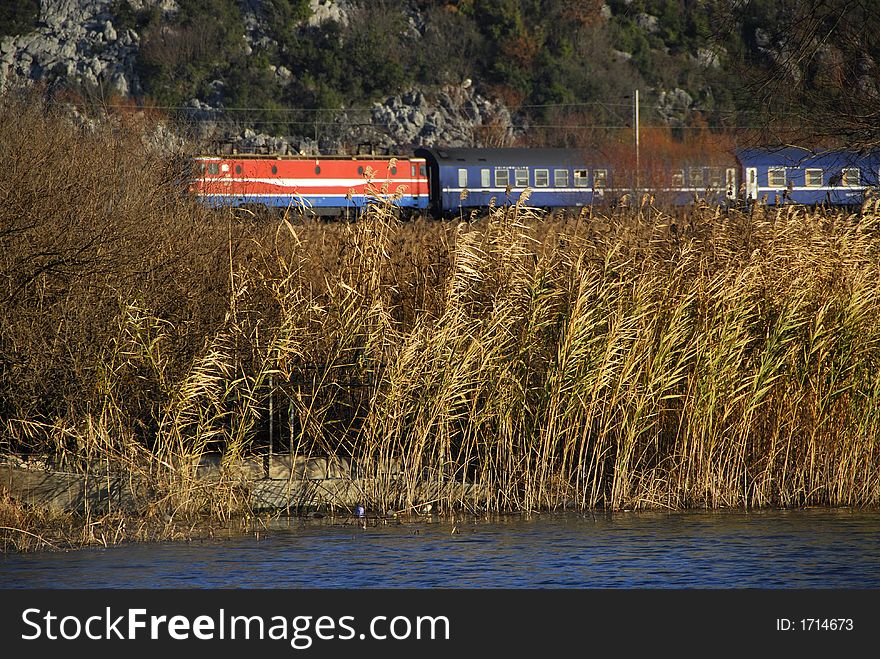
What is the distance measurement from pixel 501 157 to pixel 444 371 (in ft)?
110

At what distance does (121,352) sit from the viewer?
38.2 ft

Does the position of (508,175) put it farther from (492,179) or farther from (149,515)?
(149,515)

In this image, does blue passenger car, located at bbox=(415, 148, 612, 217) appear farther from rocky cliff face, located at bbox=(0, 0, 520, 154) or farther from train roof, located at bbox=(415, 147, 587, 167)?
rocky cliff face, located at bbox=(0, 0, 520, 154)

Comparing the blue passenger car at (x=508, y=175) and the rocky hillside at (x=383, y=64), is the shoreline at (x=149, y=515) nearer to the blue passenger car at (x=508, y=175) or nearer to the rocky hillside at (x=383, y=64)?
the blue passenger car at (x=508, y=175)

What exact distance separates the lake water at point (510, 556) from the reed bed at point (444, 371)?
0.50 metres

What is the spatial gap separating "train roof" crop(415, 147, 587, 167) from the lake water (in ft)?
110

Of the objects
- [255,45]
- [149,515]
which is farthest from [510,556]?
[255,45]

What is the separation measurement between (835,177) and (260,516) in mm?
9433

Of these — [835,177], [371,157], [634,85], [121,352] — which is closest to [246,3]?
[634,85]

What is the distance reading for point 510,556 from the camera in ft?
33.3

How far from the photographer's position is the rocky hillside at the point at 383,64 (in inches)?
2835

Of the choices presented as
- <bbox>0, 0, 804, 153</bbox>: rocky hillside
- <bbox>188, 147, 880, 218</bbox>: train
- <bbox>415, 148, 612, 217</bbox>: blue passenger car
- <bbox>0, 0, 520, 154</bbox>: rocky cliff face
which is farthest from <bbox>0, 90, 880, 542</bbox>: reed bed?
<bbox>0, 0, 804, 153</bbox>: rocky hillside
